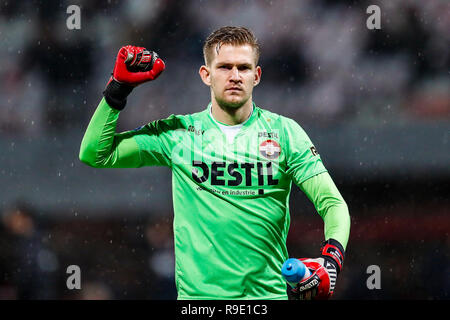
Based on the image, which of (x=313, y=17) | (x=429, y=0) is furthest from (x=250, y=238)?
(x=429, y=0)

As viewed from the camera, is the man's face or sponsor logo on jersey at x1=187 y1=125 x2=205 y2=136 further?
sponsor logo on jersey at x1=187 y1=125 x2=205 y2=136

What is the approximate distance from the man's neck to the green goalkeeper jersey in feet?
0.13

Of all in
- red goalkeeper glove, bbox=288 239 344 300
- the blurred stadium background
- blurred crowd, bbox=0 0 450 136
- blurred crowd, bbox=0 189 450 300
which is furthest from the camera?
blurred crowd, bbox=0 0 450 136

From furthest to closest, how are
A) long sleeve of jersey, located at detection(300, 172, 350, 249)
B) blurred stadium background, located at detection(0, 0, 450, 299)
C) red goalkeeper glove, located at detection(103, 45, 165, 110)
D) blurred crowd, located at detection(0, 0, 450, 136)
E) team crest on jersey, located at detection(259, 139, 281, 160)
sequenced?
blurred crowd, located at detection(0, 0, 450, 136), blurred stadium background, located at detection(0, 0, 450, 299), team crest on jersey, located at detection(259, 139, 281, 160), red goalkeeper glove, located at detection(103, 45, 165, 110), long sleeve of jersey, located at detection(300, 172, 350, 249)

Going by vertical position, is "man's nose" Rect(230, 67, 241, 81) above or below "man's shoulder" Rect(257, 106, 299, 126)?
above

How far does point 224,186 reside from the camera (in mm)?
3006

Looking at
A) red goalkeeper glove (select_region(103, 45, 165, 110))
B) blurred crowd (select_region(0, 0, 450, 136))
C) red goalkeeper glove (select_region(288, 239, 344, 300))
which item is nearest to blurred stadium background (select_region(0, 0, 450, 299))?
blurred crowd (select_region(0, 0, 450, 136))

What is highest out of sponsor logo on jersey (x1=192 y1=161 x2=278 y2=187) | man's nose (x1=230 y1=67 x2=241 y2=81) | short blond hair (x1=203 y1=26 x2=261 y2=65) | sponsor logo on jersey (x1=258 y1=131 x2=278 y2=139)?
short blond hair (x1=203 y1=26 x2=261 y2=65)

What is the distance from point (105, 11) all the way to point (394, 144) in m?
3.38

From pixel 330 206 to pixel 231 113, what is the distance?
66 cm

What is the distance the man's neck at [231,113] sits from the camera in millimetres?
3111

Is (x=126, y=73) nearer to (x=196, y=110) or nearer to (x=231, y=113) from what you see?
(x=231, y=113)

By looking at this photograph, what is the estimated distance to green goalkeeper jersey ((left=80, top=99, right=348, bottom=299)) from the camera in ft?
9.68

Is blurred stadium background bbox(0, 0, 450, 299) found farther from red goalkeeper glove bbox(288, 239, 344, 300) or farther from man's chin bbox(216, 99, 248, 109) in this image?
red goalkeeper glove bbox(288, 239, 344, 300)
